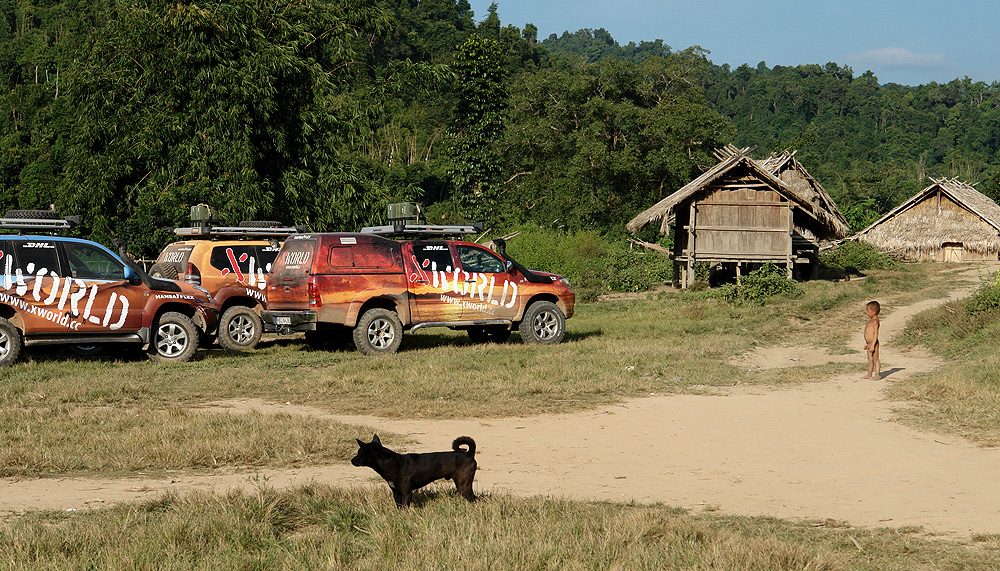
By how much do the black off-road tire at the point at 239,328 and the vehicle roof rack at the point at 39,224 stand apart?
2.92m

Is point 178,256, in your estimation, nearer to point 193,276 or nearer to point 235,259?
point 193,276

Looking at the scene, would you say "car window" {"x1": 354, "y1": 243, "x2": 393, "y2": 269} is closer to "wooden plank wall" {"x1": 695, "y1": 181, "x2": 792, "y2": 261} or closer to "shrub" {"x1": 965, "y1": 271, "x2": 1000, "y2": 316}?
"shrub" {"x1": 965, "y1": 271, "x2": 1000, "y2": 316}

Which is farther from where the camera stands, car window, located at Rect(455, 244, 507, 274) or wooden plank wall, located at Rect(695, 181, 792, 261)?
wooden plank wall, located at Rect(695, 181, 792, 261)

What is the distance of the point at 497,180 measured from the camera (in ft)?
169

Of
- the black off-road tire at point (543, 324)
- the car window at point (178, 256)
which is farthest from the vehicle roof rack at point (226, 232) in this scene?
the black off-road tire at point (543, 324)

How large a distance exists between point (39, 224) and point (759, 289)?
17.3m

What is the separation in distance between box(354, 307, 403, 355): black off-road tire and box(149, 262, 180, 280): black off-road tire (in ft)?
12.3

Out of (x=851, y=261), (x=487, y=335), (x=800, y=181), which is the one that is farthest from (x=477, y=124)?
(x=487, y=335)

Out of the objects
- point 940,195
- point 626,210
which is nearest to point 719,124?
point 626,210

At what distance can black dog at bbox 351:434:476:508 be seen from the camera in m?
6.23

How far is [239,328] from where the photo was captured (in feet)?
54.1

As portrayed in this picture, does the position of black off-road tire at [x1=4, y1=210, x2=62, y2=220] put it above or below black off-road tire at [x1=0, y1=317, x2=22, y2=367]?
above

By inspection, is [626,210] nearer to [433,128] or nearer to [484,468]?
[433,128]

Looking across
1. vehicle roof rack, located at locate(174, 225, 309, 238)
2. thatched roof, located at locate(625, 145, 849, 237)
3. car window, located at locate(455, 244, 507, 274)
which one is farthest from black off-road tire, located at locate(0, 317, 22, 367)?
thatched roof, located at locate(625, 145, 849, 237)
